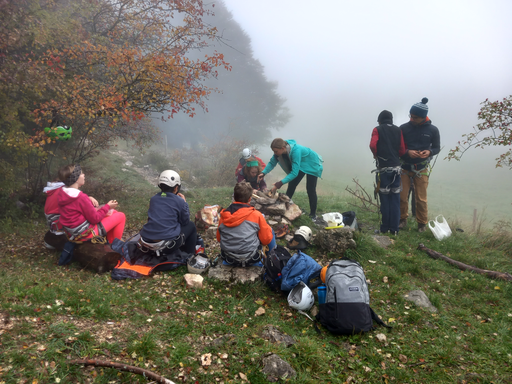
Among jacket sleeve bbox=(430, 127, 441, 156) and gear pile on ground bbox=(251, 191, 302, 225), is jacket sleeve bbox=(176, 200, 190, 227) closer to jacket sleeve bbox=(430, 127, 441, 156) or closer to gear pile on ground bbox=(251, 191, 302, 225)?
gear pile on ground bbox=(251, 191, 302, 225)

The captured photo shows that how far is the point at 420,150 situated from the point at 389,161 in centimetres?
83

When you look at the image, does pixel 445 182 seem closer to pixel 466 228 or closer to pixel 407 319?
pixel 466 228

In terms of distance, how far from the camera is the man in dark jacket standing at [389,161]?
22.1 ft

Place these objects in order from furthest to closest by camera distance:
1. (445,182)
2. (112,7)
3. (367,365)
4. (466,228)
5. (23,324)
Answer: (445,182)
(112,7)
(466,228)
(367,365)
(23,324)

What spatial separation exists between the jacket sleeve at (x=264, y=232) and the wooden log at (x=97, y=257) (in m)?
2.67

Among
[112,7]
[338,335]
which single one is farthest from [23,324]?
[112,7]

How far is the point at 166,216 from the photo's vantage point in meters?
4.74

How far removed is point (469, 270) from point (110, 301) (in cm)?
637

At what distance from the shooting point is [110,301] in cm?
372

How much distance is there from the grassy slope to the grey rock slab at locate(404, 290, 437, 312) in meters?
0.12

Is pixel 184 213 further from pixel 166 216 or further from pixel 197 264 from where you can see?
pixel 197 264

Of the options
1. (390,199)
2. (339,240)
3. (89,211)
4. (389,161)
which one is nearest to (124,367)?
(89,211)

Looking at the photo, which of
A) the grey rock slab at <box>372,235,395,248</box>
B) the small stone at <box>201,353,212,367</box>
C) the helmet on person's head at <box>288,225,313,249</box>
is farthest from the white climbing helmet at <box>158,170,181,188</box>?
the grey rock slab at <box>372,235,395,248</box>

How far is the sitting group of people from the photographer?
4363 millimetres
